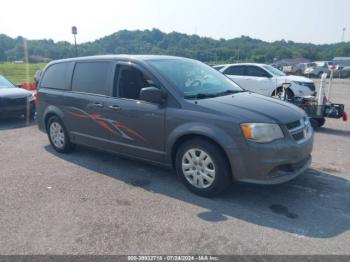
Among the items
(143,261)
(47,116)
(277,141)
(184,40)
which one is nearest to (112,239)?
(143,261)

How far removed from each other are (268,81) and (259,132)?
861cm

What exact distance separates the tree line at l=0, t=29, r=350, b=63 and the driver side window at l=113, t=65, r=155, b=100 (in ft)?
96.0

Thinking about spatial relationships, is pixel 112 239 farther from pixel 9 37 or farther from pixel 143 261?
pixel 9 37

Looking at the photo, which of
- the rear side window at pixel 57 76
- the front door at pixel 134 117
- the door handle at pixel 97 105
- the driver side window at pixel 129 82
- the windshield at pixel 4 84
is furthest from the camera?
the windshield at pixel 4 84

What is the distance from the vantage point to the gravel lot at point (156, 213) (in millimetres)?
3168

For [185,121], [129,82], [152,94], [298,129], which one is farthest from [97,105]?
[298,129]

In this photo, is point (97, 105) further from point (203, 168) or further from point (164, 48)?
point (164, 48)

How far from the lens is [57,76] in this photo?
6.20 metres

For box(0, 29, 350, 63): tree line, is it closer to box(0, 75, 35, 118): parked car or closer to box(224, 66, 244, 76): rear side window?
box(224, 66, 244, 76): rear side window

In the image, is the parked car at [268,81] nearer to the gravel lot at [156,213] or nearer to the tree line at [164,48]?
the gravel lot at [156,213]

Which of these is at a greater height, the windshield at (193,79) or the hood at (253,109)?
the windshield at (193,79)

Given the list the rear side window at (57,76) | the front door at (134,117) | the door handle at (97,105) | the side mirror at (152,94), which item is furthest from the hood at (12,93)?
the side mirror at (152,94)

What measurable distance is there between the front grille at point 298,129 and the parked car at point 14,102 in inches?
321

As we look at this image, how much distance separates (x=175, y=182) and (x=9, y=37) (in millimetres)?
70892
